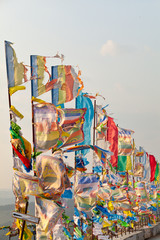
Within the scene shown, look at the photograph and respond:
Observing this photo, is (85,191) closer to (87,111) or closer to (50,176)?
(50,176)

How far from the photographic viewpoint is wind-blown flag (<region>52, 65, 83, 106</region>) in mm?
15984

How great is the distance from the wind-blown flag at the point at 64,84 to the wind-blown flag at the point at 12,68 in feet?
9.24

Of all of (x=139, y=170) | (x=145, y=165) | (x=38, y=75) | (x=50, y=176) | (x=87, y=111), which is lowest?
(x=139, y=170)

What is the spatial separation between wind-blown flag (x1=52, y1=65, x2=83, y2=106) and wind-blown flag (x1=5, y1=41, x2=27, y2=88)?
282cm

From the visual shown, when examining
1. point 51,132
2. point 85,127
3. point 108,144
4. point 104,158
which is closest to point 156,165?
point 108,144

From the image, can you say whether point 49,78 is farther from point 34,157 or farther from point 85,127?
point 85,127

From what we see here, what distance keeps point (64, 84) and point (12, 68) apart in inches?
136

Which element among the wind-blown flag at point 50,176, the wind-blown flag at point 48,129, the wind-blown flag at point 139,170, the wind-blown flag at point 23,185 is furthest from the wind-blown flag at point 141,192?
the wind-blown flag at point 23,185

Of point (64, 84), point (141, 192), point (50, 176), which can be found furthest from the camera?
point (141, 192)

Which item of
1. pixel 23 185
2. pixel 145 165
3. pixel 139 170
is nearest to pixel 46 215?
pixel 23 185

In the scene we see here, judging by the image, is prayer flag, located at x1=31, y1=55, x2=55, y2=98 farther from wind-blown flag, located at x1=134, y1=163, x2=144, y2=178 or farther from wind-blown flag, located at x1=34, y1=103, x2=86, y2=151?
wind-blown flag, located at x1=134, y1=163, x2=144, y2=178

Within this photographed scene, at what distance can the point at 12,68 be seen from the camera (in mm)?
13219

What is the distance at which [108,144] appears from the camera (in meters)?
24.2

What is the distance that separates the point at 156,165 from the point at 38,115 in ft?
108
